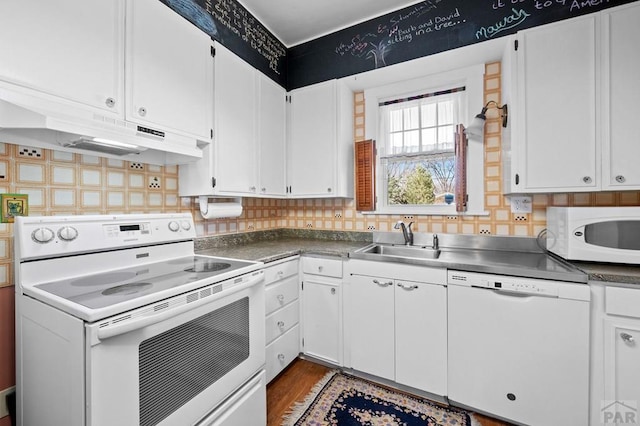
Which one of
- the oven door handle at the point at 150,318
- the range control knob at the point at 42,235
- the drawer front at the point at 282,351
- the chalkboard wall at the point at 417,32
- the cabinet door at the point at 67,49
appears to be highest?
the chalkboard wall at the point at 417,32

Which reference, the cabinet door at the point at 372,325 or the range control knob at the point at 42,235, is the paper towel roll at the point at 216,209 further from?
the cabinet door at the point at 372,325

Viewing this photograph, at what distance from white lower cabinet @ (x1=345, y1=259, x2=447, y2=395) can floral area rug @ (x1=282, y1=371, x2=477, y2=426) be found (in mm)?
99

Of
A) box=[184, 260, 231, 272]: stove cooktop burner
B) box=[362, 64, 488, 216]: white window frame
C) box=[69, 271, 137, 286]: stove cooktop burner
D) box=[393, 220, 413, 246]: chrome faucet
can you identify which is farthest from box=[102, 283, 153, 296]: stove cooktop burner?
box=[362, 64, 488, 216]: white window frame

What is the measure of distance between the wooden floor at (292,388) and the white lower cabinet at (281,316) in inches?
3.1

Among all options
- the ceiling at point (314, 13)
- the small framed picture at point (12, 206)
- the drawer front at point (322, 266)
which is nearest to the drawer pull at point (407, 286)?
the drawer front at point (322, 266)

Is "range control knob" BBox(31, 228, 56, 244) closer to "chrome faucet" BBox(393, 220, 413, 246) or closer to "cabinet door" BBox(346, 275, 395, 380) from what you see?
A: "cabinet door" BBox(346, 275, 395, 380)

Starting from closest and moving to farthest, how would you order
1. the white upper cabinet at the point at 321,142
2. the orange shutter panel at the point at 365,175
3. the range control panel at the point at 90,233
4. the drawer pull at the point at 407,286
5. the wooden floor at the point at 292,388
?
the range control panel at the point at 90,233 < the wooden floor at the point at 292,388 < the drawer pull at the point at 407,286 < the white upper cabinet at the point at 321,142 < the orange shutter panel at the point at 365,175

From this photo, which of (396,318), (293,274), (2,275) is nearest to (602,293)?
(396,318)

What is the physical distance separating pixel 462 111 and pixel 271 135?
1.61m

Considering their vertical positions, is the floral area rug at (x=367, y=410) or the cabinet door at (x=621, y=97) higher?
the cabinet door at (x=621, y=97)

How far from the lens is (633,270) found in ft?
4.40

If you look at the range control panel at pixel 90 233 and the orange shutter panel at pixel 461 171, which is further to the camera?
the orange shutter panel at pixel 461 171

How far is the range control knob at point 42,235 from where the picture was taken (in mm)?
1122

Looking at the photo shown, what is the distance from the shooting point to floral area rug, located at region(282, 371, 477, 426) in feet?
5.10
